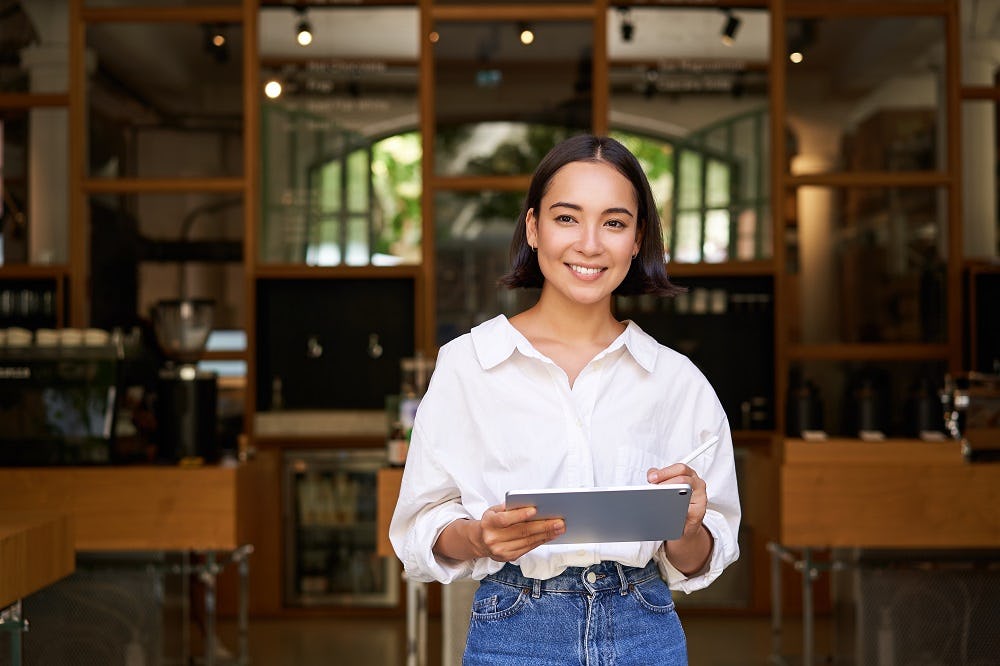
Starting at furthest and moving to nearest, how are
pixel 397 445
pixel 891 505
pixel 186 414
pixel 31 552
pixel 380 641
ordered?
pixel 380 641 → pixel 186 414 → pixel 891 505 → pixel 397 445 → pixel 31 552

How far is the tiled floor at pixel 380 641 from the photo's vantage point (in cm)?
531

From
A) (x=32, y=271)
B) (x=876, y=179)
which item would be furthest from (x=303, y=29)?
(x=876, y=179)

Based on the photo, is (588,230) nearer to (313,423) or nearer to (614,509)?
(614,509)

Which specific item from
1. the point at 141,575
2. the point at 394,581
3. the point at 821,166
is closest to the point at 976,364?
the point at 821,166

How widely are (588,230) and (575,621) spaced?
0.56m

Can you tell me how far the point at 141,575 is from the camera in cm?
434

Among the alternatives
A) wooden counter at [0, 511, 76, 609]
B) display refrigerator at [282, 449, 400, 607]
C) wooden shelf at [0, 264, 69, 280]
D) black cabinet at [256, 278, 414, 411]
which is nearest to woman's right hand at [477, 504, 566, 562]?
wooden counter at [0, 511, 76, 609]

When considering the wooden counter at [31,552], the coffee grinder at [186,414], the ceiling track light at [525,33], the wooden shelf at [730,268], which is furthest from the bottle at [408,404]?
the ceiling track light at [525,33]

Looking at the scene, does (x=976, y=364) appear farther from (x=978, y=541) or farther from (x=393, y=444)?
(x=393, y=444)

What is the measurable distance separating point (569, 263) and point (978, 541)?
10.0ft

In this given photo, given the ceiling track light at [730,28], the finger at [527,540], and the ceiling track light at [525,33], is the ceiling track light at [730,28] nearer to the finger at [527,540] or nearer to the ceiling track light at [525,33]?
the ceiling track light at [525,33]

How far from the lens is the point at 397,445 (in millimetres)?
4312

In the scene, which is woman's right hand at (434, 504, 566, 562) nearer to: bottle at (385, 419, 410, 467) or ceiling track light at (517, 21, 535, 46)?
bottle at (385, 419, 410, 467)

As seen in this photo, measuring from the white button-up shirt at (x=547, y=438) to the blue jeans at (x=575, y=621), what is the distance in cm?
3
